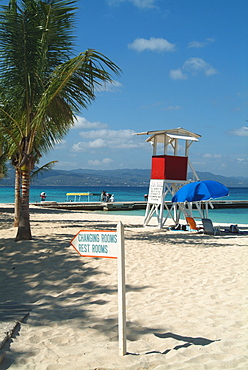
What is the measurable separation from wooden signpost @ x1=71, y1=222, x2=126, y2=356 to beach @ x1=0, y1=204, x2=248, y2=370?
1.15 feet

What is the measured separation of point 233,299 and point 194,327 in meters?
1.39

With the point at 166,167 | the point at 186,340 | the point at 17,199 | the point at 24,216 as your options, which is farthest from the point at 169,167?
the point at 186,340

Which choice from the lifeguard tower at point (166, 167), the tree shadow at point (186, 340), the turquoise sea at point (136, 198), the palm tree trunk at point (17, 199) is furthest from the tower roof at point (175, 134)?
the tree shadow at point (186, 340)

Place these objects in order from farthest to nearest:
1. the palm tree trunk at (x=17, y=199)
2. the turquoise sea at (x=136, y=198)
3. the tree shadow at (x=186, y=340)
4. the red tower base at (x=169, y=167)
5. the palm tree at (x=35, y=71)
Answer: the turquoise sea at (x=136, y=198) → the red tower base at (x=169, y=167) → the palm tree trunk at (x=17, y=199) → the palm tree at (x=35, y=71) → the tree shadow at (x=186, y=340)

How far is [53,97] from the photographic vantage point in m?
9.32

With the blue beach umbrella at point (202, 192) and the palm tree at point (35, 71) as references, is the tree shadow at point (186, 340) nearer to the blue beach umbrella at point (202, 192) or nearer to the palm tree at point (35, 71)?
the palm tree at point (35, 71)

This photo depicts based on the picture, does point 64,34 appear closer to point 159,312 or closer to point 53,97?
point 53,97

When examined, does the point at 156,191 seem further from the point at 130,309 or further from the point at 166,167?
the point at 130,309

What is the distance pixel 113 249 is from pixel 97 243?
18 cm

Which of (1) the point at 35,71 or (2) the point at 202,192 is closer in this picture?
(1) the point at 35,71

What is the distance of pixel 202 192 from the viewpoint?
13875 mm

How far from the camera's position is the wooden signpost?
11.6 feet

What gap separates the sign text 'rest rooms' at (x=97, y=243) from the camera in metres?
3.62

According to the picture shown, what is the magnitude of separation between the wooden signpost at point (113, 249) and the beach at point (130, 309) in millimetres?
352
